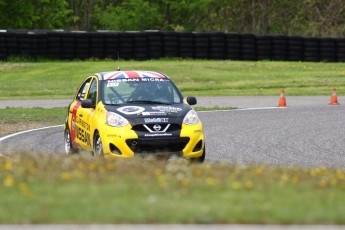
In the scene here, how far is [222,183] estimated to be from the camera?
31.3 feet

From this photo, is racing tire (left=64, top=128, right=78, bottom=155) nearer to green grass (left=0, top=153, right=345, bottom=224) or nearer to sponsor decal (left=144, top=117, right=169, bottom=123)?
sponsor decal (left=144, top=117, right=169, bottom=123)

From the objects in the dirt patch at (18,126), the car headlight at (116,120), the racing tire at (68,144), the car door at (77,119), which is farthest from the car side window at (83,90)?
the dirt patch at (18,126)

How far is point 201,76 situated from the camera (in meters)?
38.9

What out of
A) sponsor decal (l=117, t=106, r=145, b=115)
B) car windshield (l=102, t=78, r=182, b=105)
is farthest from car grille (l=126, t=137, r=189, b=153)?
car windshield (l=102, t=78, r=182, b=105)

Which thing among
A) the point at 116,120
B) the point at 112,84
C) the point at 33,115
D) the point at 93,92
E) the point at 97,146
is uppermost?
the point at 112,84

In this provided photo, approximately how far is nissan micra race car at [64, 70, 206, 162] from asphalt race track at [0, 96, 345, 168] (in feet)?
3.63

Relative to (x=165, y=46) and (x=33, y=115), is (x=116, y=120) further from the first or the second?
(x=165, y=46)

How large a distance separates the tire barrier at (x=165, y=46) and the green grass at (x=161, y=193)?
96.8 feet

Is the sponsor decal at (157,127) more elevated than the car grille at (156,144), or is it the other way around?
the sponsor decal at (157,127)

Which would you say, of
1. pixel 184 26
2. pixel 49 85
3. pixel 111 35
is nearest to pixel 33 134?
pixel 49 85

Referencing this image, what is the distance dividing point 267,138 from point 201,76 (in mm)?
20428

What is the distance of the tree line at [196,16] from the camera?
6258 cm

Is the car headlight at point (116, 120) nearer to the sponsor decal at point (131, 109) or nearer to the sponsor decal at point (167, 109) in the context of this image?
the sponsor decal at point (131, 109)

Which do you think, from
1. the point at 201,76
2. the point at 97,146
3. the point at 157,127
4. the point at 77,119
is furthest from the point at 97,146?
the point at 201,76
